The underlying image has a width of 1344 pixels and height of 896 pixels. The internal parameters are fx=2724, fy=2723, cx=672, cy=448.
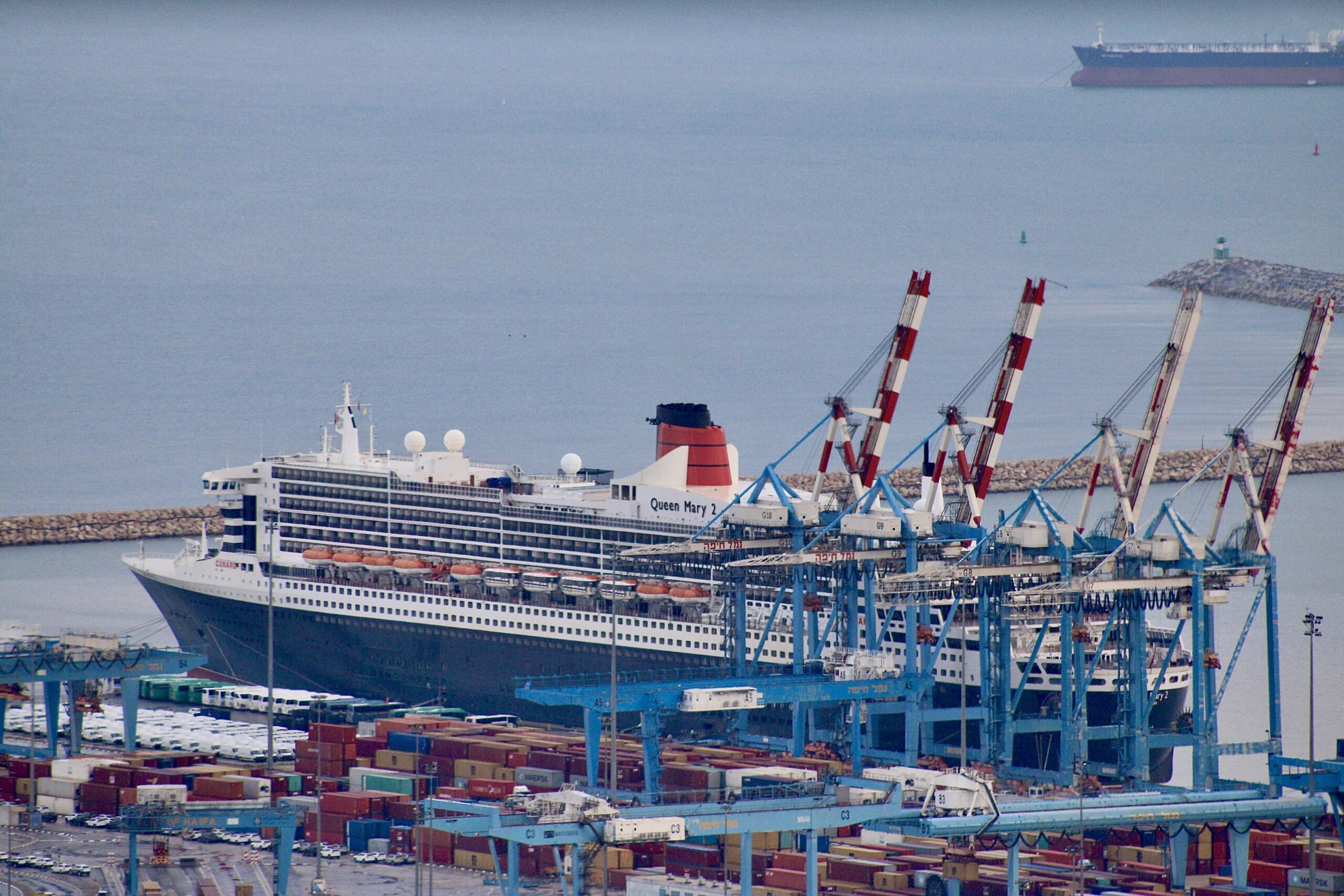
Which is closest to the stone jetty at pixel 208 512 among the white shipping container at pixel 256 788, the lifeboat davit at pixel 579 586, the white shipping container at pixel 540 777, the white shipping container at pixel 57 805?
the lifeboat davit at pixel 579 586

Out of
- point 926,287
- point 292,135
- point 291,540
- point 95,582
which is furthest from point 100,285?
point 926,287

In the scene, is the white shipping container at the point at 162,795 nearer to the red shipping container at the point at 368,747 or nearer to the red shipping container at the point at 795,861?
the red shipping container at the point at 368,747

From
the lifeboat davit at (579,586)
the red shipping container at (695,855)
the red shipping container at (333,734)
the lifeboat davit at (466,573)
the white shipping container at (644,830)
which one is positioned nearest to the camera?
the white shipping container at (644,830)

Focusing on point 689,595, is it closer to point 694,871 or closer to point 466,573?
point 466,573

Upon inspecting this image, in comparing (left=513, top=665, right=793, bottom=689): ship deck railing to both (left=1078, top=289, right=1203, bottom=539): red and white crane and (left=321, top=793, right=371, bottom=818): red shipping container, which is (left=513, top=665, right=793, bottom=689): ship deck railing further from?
(left=321, top=793, right=371, bottom=818): red shipping container

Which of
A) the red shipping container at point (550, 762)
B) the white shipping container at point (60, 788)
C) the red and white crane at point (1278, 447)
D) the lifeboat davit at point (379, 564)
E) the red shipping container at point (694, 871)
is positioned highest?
the red and white crane at point (1278, 447)

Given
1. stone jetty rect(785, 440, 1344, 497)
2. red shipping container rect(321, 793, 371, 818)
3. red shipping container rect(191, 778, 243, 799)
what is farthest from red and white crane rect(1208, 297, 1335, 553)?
stone jetty rect(785, 440, 1344, 497)

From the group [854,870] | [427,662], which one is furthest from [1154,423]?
[427,662]
